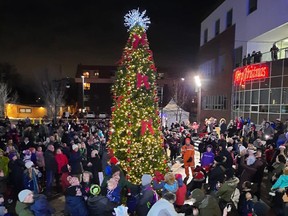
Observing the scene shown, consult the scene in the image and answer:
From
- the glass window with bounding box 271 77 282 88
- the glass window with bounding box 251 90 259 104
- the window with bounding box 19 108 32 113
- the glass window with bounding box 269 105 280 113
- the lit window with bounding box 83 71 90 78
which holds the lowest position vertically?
the window with bounding box 19 108 32 113

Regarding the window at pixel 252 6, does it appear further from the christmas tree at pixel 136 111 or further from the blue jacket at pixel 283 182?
the blue jacket at pixel 283 182

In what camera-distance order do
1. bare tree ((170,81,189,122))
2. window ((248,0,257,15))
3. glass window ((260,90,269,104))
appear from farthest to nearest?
bare tree ((170,81,189,122))
window ((248,0,257,15))
glass window ((260,90,269,104))

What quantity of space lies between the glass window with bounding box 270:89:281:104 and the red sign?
1.27 metres

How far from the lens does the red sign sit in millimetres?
21812

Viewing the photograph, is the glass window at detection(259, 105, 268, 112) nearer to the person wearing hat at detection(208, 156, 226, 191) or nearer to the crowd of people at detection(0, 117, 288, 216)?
the crowd of people at detection(0, 117, 288, 216)

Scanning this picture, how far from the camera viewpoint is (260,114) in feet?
75.1

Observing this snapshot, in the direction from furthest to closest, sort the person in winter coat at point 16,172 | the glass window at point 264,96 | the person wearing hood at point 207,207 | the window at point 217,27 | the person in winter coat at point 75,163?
the window at point 217,27
the glass window at point 264,96
the person in winter coat at point 75,163
the person in winter coat at point 16,172
the person wearing hood at point 207,207

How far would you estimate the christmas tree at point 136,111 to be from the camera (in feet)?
31.7

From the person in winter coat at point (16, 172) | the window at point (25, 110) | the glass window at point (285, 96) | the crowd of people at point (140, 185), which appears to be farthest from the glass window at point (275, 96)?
the window at point (25, 110)

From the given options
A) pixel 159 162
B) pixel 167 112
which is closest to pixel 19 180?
pixel 159 162

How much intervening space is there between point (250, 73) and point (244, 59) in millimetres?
1855

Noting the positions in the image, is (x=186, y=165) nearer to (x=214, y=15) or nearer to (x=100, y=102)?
(x=214, y=15)

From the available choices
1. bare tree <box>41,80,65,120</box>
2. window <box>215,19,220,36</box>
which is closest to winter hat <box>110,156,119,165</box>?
window <box>215,19,220,36</box>

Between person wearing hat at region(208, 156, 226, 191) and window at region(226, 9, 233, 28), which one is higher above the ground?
window at region(226, 9, 233, 28)
